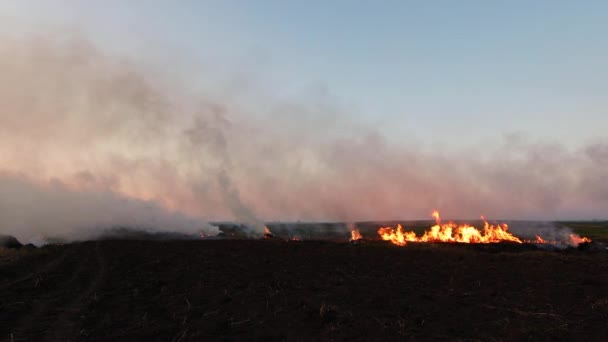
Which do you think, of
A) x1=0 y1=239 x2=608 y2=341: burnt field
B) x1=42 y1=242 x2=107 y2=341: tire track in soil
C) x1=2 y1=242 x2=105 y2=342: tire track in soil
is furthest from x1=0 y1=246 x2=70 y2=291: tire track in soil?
x1=42 y1=242 x2=107 y2=341: tire track in soil

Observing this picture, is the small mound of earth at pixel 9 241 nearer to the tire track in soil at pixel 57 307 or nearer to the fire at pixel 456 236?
the tire track in soil at pixel 57 307

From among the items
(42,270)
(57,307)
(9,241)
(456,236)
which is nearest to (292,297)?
(57,307)

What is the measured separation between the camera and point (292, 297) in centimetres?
1992

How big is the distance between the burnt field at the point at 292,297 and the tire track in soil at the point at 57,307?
7 cm

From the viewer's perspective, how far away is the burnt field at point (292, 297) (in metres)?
14.9

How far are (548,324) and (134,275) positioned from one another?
23.8 metres

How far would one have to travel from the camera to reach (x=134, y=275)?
24.9 meters

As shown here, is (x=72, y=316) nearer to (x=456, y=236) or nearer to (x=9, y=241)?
(x=9, y=241)

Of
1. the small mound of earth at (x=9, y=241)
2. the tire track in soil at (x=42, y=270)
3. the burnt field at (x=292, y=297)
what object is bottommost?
the burnt field at (x=292, y=297)

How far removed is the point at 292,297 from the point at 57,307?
11380 millimetres

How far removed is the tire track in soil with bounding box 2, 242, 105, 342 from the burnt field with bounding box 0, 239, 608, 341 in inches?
2.8

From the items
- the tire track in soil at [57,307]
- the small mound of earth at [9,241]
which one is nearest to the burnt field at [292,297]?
the tire track in soil at [57,307]

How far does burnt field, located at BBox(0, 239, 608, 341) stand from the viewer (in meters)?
14.9

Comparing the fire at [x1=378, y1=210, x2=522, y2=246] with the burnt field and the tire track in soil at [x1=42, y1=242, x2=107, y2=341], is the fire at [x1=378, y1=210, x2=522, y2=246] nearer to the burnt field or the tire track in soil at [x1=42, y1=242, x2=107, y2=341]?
the burnt field
